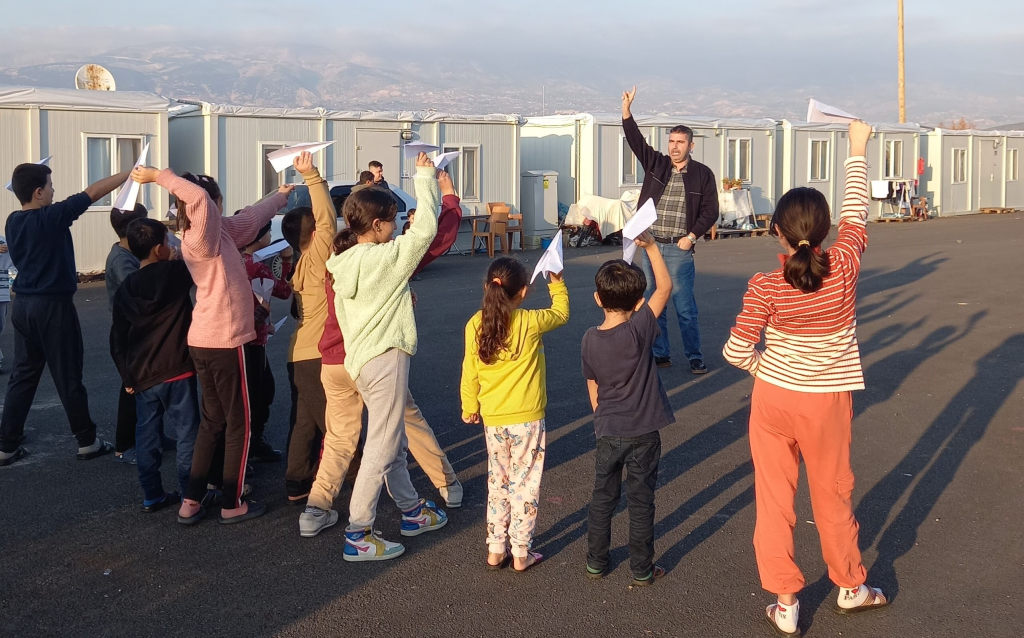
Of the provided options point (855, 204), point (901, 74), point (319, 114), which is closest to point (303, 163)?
Result: point (855, 204)

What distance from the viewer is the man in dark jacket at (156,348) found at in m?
5.02

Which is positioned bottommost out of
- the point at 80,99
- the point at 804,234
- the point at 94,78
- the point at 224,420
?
the point at 224,420

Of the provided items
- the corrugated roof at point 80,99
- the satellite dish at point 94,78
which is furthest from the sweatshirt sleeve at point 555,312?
the satellite dish at point 94,78

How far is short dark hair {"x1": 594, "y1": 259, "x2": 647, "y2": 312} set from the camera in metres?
4.07

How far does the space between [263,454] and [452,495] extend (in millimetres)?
1526

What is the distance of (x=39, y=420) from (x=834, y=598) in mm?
5740

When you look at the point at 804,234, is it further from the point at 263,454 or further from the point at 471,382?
the point at 263,454

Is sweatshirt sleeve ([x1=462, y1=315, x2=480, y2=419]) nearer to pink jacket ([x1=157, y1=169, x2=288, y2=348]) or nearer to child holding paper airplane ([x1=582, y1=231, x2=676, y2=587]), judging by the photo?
child holding paper airplane ([x1=582, y1=231, x2=676, y2=587])

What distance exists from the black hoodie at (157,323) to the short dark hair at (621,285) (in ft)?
7.50

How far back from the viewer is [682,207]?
8461 mm

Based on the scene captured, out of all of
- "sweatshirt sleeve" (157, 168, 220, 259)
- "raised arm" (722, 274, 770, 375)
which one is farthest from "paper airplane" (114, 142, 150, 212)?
"raised arm" (722, 274, 770, 375)

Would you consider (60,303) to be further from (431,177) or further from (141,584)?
(431,177)

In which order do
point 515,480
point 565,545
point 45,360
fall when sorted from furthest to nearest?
point 45,360
point 565,545
point 515,480

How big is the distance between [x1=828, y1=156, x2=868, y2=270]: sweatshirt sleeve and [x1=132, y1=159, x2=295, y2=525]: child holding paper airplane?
9.28 ft
